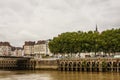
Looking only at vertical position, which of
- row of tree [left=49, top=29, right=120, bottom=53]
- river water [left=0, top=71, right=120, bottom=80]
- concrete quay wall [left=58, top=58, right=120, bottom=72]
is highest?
row of tree [left=49, top=29, right=120, bottom=53]

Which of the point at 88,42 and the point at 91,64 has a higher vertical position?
the point at 88,42

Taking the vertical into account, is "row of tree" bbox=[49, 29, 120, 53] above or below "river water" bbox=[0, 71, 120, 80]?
above

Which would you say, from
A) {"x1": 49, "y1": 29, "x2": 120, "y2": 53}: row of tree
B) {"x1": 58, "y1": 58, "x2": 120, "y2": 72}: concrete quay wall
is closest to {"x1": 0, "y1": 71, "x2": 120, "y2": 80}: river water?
{"x1": 58, "y1": 58, "x2": 120, "y2": 72}: concrete quay wall

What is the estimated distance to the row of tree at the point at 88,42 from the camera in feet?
356

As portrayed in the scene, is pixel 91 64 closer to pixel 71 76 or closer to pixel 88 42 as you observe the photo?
pixel 88 42

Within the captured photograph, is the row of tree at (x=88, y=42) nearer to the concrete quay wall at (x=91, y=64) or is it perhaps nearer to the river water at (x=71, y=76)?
the concrete quay wall at (x=91, y=64)

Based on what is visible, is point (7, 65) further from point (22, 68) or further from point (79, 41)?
point (79, 41)

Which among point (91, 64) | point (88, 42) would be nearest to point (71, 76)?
point (91, 64)

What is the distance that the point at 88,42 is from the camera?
376ft

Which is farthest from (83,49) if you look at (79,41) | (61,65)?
(61,65)

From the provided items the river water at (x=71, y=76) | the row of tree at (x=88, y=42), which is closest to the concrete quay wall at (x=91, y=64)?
the river water at (x=71, y=76)

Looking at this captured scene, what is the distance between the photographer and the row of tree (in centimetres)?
10850

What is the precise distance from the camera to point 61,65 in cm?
11169

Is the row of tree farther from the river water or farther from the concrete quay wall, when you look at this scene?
the river water
